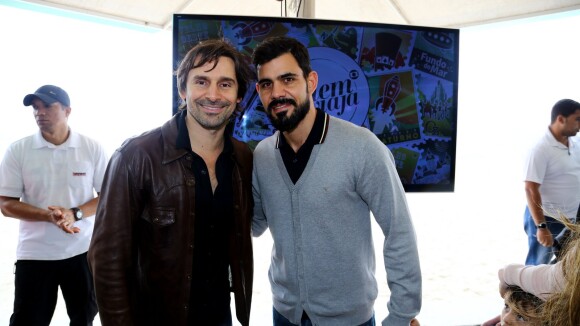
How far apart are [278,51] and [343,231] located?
2.66 ft

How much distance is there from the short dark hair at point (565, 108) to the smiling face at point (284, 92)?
9.88 ft

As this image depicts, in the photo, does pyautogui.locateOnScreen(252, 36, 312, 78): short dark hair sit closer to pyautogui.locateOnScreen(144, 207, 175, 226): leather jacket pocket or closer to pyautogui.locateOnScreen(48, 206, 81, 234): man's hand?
pyautogui.locateOnScreen(144, 207, 175, 226): leather jacket pocket

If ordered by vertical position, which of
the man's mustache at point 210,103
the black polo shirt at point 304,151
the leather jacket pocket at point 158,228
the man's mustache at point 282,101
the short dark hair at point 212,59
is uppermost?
the short dark hair at point 212,59

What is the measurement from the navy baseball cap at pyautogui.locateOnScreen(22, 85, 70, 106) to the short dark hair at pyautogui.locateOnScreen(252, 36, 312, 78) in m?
1.66

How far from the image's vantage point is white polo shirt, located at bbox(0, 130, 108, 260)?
264 centimetres

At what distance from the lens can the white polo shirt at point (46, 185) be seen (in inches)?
104

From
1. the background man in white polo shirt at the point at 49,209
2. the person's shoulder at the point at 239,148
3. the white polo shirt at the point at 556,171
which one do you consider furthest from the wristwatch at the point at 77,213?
the white polo shirt at the point at 556,171

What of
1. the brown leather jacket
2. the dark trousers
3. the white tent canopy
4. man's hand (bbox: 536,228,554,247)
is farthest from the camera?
man's hand (bbox: 536,228,554,247)

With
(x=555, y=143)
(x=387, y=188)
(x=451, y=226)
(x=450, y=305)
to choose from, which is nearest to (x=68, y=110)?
(x=387, y=188)

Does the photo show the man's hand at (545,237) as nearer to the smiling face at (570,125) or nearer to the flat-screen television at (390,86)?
the smiling face at (570,125)

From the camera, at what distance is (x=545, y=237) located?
351 cm

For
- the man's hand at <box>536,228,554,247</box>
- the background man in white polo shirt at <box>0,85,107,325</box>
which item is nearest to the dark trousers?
the background man in white polo shirt at <box>0,85,107,325</box>

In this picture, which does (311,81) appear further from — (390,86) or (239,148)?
(390,86)

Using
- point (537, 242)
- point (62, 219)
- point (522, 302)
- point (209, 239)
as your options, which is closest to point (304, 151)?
point (209, 239)
